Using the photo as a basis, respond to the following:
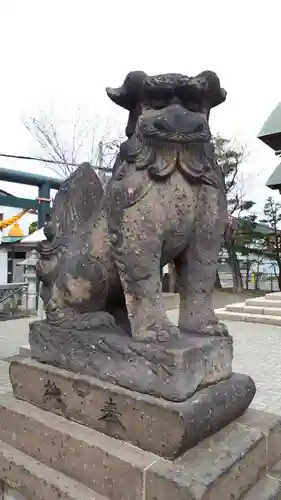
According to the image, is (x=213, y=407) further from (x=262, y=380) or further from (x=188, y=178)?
(x=262, y=380)

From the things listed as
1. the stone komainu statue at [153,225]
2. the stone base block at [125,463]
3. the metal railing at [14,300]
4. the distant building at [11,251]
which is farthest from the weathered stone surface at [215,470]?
the distant building at [11,251]

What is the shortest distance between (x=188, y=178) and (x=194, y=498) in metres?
1.03

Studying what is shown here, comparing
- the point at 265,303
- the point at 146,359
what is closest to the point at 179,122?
the point at 146,359

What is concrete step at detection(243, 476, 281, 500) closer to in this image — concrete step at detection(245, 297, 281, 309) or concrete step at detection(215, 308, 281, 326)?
concrete step at detection(215, 308, 281, 326)

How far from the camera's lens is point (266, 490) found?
1.33 m

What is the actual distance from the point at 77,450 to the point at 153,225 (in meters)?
0.84

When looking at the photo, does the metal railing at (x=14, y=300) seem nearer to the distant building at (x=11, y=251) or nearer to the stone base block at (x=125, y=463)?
the distant building at (x=11, y=251)

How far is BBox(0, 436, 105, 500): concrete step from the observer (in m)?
1.32

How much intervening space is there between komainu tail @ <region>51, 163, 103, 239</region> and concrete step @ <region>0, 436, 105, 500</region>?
926mm

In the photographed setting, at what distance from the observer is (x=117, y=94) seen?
1511 millimetres

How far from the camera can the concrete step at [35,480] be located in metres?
1.32

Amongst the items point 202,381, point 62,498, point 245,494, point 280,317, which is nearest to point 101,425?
point 62,498

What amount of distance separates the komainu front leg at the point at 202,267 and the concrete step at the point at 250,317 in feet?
21.2

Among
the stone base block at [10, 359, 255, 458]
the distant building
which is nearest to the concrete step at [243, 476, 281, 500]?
the stone base block at [10, 359, 255, 458]
